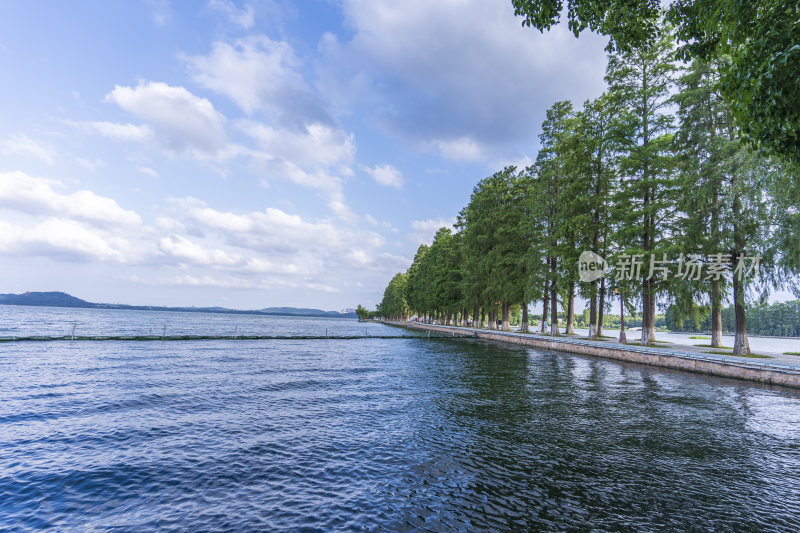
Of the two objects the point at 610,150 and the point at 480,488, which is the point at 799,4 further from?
the point at 610,150

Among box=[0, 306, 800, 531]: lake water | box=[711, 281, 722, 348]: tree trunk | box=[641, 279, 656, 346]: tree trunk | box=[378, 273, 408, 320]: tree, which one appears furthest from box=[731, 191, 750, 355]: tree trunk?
box=[378, 273, 408, 320]: tree

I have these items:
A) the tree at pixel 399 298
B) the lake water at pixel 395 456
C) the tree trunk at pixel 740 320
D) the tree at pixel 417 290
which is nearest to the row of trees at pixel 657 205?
the tree trunk at pixel 740 320

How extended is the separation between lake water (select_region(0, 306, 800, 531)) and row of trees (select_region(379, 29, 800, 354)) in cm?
1006

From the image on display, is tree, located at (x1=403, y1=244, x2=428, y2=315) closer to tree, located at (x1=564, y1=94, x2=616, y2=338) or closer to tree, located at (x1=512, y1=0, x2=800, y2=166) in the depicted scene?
tree, located at (x1=564, y1=94, x2=616, y2=338)

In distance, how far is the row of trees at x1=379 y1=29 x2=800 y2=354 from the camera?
71.6 feet

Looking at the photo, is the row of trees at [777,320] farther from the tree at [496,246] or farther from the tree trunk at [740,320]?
the tree trunk at [740,320]

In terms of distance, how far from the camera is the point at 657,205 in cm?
2688

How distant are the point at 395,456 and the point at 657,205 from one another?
28.1m

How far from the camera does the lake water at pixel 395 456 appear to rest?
625 centimetres

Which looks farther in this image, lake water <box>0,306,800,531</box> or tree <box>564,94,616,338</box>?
tree <box>564,94,616,338</box>

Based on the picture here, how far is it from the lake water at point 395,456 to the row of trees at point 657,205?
10.1 metres

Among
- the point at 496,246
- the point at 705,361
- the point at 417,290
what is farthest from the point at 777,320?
the point at 705,361

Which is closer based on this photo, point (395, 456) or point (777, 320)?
point (395, 456)

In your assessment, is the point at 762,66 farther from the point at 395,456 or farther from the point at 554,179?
the point at 554,179
